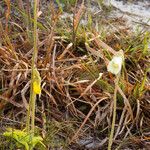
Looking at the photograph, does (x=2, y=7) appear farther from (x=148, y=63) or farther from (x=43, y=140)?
(x=43, y=140)

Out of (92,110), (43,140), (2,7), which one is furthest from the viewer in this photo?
(2,7)

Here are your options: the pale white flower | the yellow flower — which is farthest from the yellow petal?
the pale white flower

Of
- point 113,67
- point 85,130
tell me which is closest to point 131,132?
point 85,130

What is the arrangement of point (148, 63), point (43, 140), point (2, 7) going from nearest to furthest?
point (43, 140) → point (148, 63) → point (2, 7)

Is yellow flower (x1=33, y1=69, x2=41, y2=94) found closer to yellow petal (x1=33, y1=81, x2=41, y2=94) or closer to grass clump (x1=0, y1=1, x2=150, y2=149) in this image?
yellow petal (x1=33, y1=81, x2=41, y2=94)

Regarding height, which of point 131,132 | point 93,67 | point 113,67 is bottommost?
point 131,132

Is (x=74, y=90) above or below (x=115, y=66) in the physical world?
below

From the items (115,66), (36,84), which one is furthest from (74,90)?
(115,66)

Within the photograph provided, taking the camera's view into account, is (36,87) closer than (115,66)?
No

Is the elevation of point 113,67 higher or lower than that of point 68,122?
higher

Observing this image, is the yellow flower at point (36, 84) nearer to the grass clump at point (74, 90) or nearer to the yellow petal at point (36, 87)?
the yellow petal at point (36, 87)

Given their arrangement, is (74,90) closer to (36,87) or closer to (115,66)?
(36,87)
